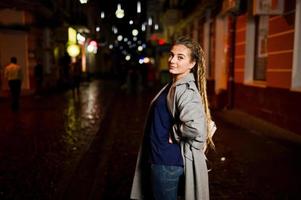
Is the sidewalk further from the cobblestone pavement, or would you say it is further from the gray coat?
the gray coat

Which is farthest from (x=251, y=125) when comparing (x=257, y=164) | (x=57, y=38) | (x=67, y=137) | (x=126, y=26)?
(x=126, y=26)

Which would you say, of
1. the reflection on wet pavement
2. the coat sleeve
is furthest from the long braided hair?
A: the reflection on wet pavement

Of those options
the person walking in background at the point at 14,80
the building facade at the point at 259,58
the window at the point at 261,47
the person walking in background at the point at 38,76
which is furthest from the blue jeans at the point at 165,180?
the person walking in background at the point at 38,76

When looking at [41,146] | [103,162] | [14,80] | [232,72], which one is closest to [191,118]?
[103,162]

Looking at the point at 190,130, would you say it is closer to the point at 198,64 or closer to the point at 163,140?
the point at 163,140

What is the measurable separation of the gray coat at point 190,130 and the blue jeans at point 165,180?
12cm

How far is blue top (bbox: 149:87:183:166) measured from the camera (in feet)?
9.80

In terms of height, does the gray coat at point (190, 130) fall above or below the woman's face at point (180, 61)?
below

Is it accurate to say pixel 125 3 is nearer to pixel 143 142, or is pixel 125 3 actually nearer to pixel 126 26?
pixel 126 26

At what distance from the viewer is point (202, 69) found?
10.2 feet

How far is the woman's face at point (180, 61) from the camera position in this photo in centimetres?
299

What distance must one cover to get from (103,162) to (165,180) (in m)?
3.91

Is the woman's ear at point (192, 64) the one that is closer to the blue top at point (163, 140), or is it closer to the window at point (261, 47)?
the blue top at point (163, 140)

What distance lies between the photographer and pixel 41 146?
25.7 feet
